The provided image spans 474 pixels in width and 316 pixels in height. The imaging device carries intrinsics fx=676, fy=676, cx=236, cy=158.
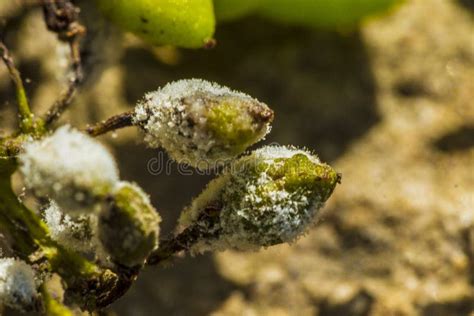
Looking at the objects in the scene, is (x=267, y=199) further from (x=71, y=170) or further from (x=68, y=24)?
(x=68, y=24)

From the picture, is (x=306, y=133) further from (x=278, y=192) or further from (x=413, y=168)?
(x=278, y=192)

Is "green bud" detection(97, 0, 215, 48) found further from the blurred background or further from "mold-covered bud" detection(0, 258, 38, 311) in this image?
"mold-covered bud" detection(0, 258, 38, 311)

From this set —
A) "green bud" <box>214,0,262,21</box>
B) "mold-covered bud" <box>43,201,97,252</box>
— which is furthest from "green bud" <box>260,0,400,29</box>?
"mold-covered bud" <box>43,201,97,252</box>

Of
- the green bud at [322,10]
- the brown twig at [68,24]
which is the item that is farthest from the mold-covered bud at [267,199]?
the green bud at [322,10]

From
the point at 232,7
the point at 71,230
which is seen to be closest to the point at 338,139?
the point at 232,7

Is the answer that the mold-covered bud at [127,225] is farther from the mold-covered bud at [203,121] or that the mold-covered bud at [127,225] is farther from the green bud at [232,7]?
the green bud at [232,7]

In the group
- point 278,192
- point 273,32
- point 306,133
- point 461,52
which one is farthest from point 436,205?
point 278,192
